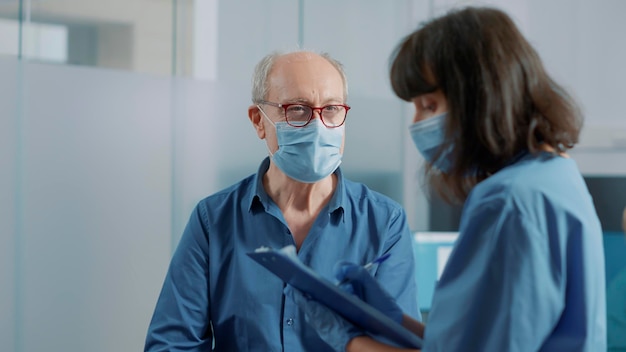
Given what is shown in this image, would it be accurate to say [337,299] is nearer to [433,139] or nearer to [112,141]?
[433,139]

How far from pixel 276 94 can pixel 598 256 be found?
98 cm

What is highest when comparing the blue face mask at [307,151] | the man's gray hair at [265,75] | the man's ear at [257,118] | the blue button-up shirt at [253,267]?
the man's gray hair at [265,75]

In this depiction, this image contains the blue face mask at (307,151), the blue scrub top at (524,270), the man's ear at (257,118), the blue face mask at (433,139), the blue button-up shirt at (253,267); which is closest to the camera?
the blue scrub top at (524,270)

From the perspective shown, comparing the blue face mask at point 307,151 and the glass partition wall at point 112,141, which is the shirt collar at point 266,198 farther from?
the glass partition wall at point 112,141

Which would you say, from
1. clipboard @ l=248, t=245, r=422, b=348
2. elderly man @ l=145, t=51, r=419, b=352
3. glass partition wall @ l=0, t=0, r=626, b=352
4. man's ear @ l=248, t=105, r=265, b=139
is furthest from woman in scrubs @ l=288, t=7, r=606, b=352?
man's ear @ l=248, t=105, r=265, b=139

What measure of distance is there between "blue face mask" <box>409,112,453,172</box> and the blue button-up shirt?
596mm

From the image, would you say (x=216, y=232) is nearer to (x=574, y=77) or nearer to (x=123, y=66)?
(x=123, y=66)

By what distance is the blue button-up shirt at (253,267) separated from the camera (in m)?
1.71

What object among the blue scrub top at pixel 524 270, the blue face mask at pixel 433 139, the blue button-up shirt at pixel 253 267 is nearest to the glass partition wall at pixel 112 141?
the blue button-up shirt at pixel 253 267

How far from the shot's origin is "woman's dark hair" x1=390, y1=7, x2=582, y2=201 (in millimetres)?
1055

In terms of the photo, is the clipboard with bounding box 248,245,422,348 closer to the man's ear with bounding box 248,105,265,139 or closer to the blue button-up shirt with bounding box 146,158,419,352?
the blue button-up shirt with bounding box 146,158,419,352

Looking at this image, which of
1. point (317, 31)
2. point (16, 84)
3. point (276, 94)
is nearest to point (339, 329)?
point (276, 94)

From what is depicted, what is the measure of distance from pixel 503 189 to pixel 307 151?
844 mm

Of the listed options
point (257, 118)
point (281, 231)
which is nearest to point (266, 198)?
point (281, 231)
